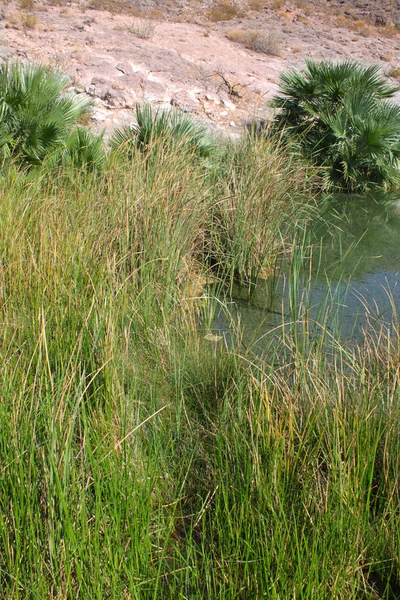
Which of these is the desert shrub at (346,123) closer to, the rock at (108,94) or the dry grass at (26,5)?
the rock at (108,94)

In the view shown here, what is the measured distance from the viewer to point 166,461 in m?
2.61

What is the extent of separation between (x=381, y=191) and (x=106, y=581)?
965 centimetres

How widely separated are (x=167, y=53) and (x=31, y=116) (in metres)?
7.31

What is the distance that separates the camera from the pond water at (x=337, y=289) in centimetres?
338

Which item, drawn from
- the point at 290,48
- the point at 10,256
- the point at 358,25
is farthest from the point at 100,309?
the point at 358,25

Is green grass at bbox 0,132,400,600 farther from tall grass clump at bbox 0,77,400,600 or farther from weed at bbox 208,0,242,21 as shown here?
weed at bbox 208,0,242,21

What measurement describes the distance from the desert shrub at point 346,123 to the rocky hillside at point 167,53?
112 cm

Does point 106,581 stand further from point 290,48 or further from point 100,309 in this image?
point 290,48

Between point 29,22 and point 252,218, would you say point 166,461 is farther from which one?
point 29,22

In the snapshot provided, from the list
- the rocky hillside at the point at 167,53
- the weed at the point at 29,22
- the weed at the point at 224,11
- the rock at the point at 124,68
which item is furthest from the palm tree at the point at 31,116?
the weed at the point at 224,11

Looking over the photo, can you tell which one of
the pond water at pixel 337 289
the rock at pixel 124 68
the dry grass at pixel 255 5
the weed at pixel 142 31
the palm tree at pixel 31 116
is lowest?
the pond water at pixel 337 289

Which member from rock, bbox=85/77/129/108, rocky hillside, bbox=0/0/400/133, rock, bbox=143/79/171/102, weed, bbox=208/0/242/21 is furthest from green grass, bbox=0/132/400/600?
weed, bbox=208/0/242/21

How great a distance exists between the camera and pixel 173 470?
2447 millimetres

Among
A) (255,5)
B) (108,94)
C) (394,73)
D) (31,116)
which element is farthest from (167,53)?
(255,5)
